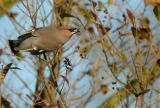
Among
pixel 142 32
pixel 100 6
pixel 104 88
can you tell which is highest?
pixel 100 6

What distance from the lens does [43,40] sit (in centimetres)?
126

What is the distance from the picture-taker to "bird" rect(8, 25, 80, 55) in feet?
4.12

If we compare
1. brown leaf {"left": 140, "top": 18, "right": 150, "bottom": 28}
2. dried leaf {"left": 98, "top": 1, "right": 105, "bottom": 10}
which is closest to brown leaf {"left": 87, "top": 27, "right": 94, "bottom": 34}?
dried leaf {"left": 98, "top": 1, "right": 105, "bottom": 10}

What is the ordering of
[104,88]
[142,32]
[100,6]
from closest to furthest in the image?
[142,32] < [100,6] < [104,88]

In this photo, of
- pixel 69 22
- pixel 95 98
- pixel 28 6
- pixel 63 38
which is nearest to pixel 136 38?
pixel 63 38

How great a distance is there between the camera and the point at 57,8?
1.77 m

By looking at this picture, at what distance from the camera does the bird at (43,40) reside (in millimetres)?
1257

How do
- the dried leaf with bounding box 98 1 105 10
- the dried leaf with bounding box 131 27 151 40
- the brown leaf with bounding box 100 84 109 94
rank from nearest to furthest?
the dried leaf with bounding box 131 27 151 40
the dried leaf with bounding box 98 1 105 10
the brown leaf with bounding box 100 84 109 94

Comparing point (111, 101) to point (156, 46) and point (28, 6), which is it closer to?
point (156, 46)

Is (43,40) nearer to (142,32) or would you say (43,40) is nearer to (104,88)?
(142,32)

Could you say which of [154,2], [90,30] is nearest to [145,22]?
[154,2]

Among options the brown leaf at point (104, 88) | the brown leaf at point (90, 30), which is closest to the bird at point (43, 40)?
the brown leaf at point (90, 30)

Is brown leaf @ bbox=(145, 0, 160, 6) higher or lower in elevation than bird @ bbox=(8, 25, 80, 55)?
higher

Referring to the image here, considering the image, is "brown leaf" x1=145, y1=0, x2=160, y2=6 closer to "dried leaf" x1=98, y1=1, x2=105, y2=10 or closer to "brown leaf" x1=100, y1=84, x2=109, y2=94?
"dried leaf" x1=98, y1=1, x2=105, y2=10
